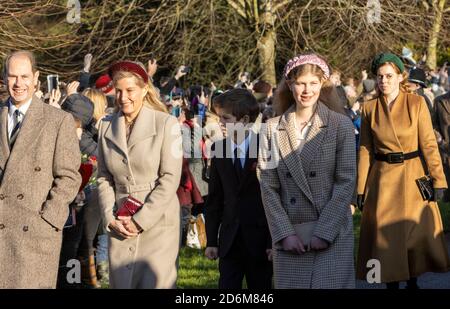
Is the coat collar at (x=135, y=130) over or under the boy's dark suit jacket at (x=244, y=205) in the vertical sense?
over

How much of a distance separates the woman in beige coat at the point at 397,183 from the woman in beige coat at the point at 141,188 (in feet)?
8.29

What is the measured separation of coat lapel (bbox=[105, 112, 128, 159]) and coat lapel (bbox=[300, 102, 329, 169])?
43.7 inches

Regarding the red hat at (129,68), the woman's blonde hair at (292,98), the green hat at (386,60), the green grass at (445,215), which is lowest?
the green grass at (445,215)

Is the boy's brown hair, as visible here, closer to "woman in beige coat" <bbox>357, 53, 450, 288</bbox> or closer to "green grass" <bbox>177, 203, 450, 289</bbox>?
"woman in beige coat" <bbox>357, 53, 450, 288</bbox>

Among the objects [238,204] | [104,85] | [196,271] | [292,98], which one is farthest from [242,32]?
[292,98]

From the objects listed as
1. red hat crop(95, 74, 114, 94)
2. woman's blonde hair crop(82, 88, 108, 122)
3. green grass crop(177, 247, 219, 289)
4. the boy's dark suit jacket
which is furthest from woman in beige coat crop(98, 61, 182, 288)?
red hat crop(95, 74, 114, 94)

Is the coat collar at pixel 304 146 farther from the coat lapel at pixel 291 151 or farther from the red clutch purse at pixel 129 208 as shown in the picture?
the red clutch purse at pixel 129 208

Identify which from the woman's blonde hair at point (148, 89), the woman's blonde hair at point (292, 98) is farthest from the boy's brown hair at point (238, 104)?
the woman's blonde hair at point (148, 89)

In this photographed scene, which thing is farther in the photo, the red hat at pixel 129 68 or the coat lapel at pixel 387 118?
the coat lapel at pixel 387 118

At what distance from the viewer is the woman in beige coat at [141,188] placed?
6.53m

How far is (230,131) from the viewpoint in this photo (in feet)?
23.0
